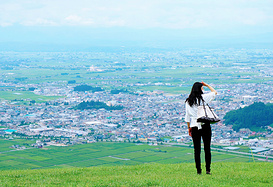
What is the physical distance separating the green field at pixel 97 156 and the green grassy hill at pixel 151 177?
70.2 ft

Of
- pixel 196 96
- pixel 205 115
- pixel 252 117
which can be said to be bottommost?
pixel 252 117

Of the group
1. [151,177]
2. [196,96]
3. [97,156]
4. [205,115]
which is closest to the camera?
[205,115]

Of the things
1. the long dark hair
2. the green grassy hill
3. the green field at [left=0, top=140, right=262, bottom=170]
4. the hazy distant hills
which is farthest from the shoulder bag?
the hazy distant hills

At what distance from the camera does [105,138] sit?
46.3 m

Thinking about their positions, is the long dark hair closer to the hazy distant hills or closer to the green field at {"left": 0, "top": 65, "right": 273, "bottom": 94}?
the hazy distant hills

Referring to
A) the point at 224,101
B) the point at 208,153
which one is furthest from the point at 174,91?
the point at 208,153

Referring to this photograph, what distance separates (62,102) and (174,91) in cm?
2186

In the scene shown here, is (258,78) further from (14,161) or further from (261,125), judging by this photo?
(14,161)

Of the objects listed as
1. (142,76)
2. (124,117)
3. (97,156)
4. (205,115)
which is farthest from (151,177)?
(142,76)

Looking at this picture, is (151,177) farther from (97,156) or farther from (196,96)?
(97,156)

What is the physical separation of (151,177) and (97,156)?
27.5m

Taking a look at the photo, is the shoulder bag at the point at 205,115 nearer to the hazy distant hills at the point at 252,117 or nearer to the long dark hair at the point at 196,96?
the long dark hair at the point at 196,96

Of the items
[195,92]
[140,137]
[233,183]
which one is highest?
[195,92]

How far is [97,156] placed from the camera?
36.1 m
